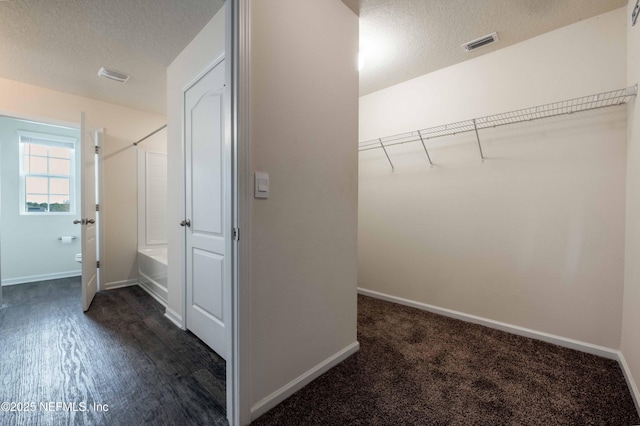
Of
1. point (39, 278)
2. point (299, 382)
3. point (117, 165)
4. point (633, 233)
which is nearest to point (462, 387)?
point (299, 382)

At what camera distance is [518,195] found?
2191 millimetres

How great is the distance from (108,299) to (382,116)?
3774mm

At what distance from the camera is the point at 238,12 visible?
1.20 m

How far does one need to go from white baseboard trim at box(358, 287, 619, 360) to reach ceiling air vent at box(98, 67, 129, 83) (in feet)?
11.9

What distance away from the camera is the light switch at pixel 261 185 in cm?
128

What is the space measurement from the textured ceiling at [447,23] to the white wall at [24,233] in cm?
457

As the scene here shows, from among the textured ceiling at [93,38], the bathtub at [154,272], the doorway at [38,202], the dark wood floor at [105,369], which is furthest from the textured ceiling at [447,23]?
the doorway at [38,202]

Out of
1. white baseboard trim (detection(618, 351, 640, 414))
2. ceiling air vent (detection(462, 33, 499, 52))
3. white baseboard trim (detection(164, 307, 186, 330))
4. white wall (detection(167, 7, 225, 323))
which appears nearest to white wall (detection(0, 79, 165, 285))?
white wall (detection(167, 7, 225, 323))

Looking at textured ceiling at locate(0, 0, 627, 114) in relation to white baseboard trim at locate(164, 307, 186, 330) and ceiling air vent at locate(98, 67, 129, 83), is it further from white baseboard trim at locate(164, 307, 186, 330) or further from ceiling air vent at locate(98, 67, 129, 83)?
white baseboard trim at locate(164, 307, 186, 330)

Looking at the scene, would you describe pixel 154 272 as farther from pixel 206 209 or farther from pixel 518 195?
pixel 518 195

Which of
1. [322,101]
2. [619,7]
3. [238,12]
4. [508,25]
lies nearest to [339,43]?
[322,101]

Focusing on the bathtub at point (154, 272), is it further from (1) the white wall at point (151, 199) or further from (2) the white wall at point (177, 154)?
(2) the white wall at point (177, 154)

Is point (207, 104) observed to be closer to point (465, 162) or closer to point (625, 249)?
point (465, 162)

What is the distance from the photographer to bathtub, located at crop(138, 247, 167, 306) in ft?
9.31
